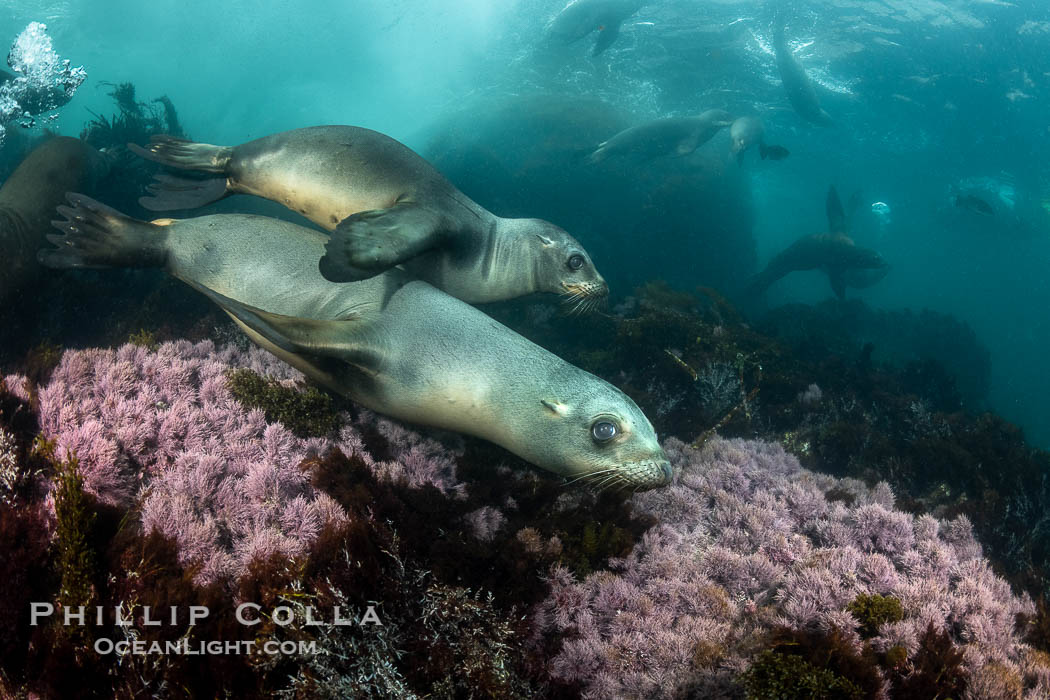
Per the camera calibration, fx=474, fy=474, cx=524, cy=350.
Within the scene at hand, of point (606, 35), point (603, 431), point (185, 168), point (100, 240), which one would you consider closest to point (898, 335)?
point (606, 35)

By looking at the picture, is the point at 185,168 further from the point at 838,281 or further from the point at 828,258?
the point at 838,281

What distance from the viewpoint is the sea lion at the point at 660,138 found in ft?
43.5

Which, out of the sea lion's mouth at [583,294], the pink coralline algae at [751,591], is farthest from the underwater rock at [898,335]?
the pink coralline algae at [751,591]

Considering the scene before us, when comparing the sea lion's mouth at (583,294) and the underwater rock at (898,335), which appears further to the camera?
the underwater rock at (898,335)

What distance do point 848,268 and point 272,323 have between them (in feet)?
57.2

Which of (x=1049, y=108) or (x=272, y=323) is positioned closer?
(x=272, y=323)

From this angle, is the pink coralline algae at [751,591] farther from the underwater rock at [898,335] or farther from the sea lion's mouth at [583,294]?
the underwater rock at [898,335]

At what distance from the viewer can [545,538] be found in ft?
7.74

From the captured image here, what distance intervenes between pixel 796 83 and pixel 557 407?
74.7 feet

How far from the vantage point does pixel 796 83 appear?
1916cm

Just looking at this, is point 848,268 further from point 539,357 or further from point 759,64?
point 539,357

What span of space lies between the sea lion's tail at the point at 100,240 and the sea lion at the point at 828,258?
14.7 metres

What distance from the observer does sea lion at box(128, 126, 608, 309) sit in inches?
133

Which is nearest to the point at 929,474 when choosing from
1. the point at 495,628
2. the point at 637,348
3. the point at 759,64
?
the point at 637,348
